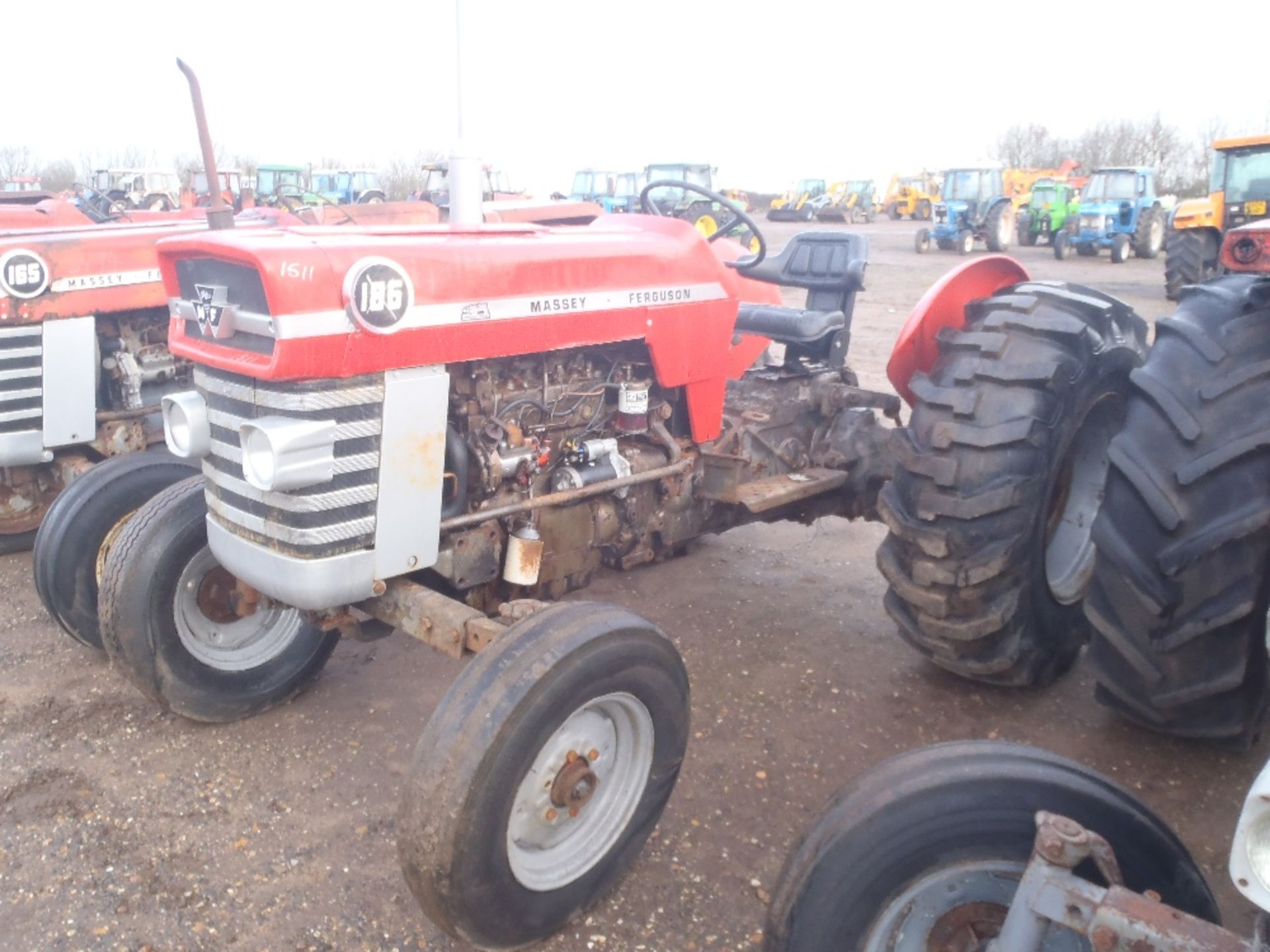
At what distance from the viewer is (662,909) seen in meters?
2.36

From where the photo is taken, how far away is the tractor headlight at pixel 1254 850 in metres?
1.09

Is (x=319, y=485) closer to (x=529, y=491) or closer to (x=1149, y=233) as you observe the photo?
(x=529, y=491)

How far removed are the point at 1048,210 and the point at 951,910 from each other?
22675 mm

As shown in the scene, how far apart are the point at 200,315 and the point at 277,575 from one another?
69 centimetres

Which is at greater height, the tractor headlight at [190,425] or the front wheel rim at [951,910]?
the tractor headlight at [190,425]

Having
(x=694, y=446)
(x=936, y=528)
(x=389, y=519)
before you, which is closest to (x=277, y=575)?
(x=389, y=519)

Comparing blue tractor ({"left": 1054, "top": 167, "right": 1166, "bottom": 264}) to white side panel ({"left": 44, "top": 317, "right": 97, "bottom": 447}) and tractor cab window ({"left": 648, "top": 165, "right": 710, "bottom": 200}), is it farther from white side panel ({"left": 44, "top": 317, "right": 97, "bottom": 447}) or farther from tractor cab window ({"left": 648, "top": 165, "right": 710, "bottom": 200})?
white side panel ({"left": 44, "top": 317, "right": 97, "bottom": 447})

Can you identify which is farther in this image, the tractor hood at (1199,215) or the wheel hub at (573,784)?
the tractor hood at (1199,215)

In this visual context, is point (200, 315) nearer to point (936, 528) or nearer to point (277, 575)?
point (277, 575)

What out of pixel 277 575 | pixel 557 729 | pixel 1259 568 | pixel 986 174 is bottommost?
pixel 557 729

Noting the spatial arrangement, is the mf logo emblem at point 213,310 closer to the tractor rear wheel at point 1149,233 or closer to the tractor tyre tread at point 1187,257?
the tractor tyre tread at point 1187,257

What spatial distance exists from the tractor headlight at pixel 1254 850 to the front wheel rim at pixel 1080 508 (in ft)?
7.65

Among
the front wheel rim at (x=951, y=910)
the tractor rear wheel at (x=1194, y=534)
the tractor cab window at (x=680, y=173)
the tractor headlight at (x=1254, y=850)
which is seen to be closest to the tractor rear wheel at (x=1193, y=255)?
the tractor rear wheel at (x=1194, y=534)

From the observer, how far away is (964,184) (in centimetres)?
2266
